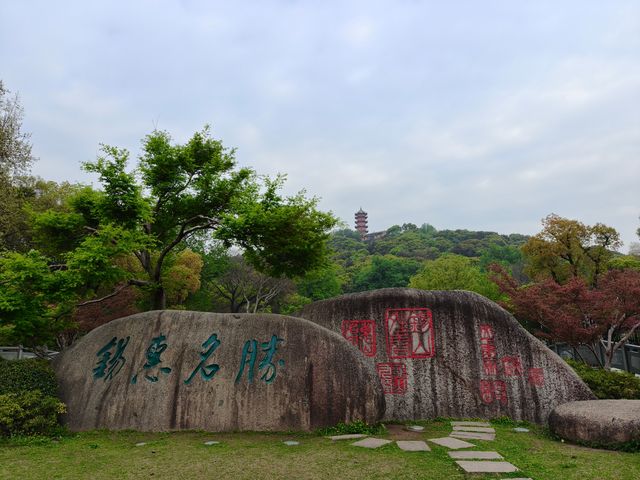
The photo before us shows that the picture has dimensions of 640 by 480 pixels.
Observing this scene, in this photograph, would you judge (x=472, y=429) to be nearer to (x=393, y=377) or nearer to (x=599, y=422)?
(x=393, y=377)

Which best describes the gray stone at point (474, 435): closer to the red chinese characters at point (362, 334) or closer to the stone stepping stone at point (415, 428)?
the stone stepping stone at point (415, 428)

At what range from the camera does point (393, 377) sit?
871cm

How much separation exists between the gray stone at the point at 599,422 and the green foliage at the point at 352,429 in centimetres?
289

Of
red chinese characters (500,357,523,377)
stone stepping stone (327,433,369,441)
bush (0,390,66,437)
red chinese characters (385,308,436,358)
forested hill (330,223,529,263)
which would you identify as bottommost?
stone stepping stone (327,433,369,441)

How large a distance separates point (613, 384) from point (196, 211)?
33.2 ft

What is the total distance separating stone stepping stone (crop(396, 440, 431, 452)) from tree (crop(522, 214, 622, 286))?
20.2m

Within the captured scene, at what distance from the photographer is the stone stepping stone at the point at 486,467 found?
5.02m

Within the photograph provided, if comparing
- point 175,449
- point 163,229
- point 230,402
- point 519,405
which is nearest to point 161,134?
point 163,229

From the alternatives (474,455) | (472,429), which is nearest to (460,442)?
(474,455)

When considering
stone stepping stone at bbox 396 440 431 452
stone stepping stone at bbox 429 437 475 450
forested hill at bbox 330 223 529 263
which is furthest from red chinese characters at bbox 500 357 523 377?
forested hill at bbox 330 223 529 263

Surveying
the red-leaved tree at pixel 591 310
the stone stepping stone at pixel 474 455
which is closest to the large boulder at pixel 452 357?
the red-leaved tree at pixel 591 310

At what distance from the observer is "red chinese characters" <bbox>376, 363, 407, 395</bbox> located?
28.3 ft

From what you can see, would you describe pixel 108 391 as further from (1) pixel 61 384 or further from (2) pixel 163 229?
(2) pixel 163 229

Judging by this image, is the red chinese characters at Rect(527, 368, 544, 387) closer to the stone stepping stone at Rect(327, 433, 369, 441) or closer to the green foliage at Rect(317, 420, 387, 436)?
the green foliage at Rect(317, 420, 387, 436)
